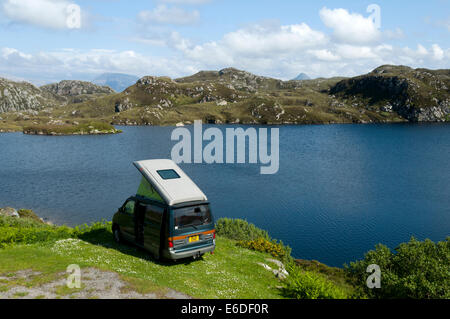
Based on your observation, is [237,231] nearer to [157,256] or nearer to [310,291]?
[157,256]

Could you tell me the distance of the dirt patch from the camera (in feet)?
39.6

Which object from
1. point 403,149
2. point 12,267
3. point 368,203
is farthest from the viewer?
point 403,149

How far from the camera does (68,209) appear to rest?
5203 centimetres

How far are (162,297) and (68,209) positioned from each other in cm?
4603

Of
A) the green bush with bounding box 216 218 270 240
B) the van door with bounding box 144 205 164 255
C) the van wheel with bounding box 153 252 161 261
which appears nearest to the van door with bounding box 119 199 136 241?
the van door with bounding box 144 205 164 255

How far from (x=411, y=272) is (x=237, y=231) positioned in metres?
17.0

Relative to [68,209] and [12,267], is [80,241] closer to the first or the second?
[12,267]

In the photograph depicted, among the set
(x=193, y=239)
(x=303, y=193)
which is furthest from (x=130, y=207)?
(x=303, y=193)

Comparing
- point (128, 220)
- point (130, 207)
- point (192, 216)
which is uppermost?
point (192, 216)

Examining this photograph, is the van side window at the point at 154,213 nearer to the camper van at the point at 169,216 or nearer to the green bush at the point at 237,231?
the camper van at the point at 169,216

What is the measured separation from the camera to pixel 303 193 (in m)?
61.4

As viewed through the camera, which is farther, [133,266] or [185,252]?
[185,252]

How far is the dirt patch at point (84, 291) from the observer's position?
1206cm
